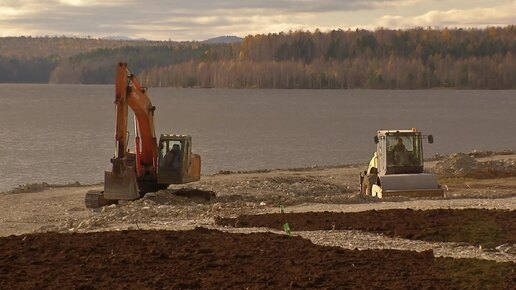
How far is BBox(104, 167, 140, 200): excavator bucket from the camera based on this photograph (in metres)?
27.6

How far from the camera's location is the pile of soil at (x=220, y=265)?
14992 mm

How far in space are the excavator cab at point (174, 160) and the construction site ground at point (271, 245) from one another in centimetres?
59

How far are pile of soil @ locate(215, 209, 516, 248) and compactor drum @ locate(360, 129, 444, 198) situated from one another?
4.16m

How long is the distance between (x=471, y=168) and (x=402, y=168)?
1277 centimetres

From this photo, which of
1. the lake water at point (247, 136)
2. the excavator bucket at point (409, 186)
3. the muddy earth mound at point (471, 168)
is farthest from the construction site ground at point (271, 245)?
the lake water at point (247, 136)

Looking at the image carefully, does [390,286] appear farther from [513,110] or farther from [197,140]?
[513,110]

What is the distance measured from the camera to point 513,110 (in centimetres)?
14438

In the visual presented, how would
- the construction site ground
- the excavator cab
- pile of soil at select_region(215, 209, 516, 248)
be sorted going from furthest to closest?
the excavator cab, pile of soil at select_region(215, 209, 516, 248), the construction site ground

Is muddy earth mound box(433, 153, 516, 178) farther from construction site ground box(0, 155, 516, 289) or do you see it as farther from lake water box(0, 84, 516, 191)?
lake water box(0, 84, 516, 191)

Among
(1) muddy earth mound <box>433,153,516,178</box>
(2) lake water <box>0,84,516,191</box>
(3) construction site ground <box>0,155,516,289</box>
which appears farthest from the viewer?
(2) lake water <box>0,84,516,191</box>

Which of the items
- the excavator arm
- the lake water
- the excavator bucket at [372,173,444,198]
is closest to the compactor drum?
the excavator bucket at [372,173,444,198]

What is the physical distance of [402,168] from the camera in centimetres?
2920

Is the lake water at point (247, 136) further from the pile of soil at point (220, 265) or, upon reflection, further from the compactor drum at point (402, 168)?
the pile of soil at point (220, 265)

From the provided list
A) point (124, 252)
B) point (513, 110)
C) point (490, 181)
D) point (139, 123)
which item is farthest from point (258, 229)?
point (513, 110)
